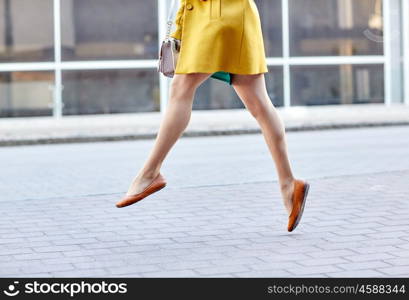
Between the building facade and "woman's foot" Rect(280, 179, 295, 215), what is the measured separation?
13.9m

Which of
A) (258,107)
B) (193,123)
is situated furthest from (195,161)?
(193,123)

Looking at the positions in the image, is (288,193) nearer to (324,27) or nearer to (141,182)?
(141,182)

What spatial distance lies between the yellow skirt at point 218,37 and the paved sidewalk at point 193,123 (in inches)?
390

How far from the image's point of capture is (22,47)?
19.3 meters

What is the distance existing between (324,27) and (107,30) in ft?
14.4

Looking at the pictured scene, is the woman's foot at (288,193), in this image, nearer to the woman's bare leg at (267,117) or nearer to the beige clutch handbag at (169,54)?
the woman's bare leg at (267,117)

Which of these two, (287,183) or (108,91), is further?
(108,91)

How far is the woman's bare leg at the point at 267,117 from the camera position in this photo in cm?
586

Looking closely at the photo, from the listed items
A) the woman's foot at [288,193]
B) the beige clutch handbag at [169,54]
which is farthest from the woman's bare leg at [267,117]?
the beige clutch handbag at [169,54]

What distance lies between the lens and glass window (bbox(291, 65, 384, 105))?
68.7 feet

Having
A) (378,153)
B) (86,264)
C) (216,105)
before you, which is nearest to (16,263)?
(86,264)

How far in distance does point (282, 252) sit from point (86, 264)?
98 centimetres

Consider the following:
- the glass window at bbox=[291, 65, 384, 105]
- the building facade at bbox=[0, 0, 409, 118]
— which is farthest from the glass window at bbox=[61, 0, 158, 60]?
the glass window at bbox=[291, 65, 384, 105]

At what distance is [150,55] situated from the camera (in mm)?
19984
